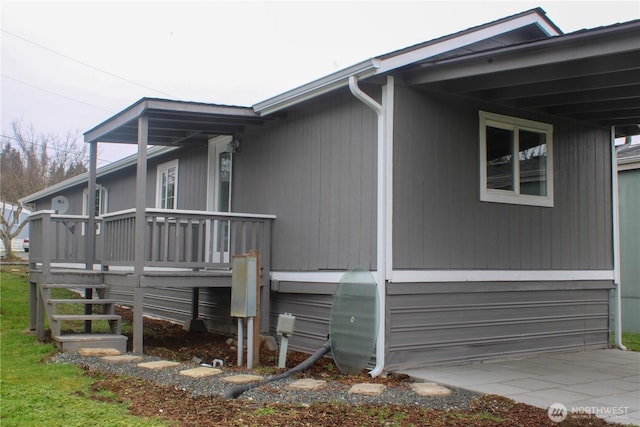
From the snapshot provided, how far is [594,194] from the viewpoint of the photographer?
27.5 feet

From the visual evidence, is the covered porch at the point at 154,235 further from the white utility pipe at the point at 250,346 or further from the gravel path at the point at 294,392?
the gravel path at the point at 294,392

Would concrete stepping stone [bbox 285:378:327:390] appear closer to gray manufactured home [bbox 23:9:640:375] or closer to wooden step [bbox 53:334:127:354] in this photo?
gray manufactured home [bbox 23:9:640:375]

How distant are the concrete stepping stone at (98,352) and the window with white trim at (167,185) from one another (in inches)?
191

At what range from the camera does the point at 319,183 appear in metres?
7.14

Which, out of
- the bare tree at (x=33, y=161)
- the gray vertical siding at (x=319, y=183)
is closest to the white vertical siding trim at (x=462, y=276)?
the gray vertical siding at (x=319, y=183)

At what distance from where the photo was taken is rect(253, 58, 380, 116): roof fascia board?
19.5 ft

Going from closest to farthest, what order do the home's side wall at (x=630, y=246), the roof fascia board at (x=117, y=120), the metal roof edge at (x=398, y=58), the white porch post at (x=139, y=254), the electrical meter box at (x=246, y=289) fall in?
the metal roof edge at (x=398, y=58), the electrical meter box at (x=246, y=289), the white porch post at (x=139, y=254), the roof fascia board at (x=117, y=120), the home's side wall at (x=630, y=246)

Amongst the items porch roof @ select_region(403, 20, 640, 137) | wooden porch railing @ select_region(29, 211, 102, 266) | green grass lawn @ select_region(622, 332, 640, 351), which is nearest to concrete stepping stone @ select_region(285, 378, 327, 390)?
porch roof @ select_region(403, 20, 640, 137)

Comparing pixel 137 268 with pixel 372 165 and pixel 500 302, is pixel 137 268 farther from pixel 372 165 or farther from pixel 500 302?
pixel 500 302

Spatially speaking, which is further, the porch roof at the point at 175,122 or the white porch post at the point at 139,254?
the porch roof at the point at 175,122

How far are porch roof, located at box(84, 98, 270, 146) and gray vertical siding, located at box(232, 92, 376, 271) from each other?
55 cm

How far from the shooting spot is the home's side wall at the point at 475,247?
6.28 m

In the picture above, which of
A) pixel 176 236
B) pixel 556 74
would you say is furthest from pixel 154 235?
pixel 556 74

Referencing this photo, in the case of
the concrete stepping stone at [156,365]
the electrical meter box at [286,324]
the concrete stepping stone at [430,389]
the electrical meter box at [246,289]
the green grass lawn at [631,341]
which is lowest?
the green grass lawn at [631,341]
